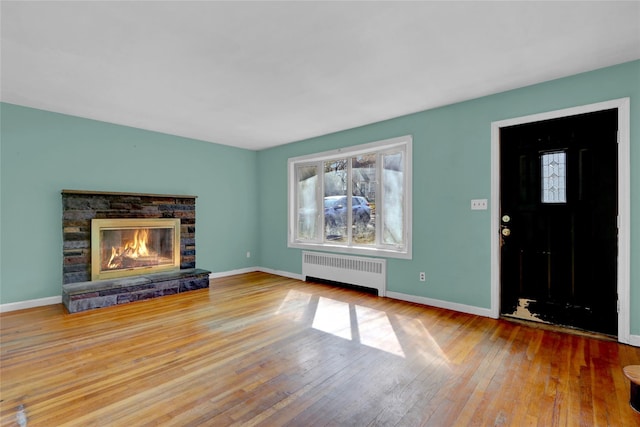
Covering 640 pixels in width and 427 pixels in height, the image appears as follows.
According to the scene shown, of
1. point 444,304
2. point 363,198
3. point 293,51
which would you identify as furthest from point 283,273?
point 293,51

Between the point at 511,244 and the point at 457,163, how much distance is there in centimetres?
110

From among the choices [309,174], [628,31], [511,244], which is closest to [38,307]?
[309,174]

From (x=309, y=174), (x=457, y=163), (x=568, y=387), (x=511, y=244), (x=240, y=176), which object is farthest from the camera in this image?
(x=240, y=176)

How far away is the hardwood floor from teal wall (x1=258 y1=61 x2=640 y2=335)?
517mm

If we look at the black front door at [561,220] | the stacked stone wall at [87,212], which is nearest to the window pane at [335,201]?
the black front door at [561,220]

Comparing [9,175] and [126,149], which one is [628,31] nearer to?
[126,149]

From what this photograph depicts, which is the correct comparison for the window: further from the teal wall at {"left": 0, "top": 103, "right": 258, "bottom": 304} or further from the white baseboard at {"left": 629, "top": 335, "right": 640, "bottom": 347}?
the white baseboard at {"left": 629, "top": 335, "right": 640, "bottom": 347}

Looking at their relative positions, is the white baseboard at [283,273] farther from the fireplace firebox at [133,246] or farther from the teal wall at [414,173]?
the teal wall at [414,173]

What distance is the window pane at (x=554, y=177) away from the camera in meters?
3.05

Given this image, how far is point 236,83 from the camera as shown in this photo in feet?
10.2

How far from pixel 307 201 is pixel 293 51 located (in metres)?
3.36

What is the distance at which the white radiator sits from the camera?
14.4ft

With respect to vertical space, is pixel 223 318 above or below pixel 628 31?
below

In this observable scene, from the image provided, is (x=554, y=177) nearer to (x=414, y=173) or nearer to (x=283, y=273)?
(x=414, y=173)
